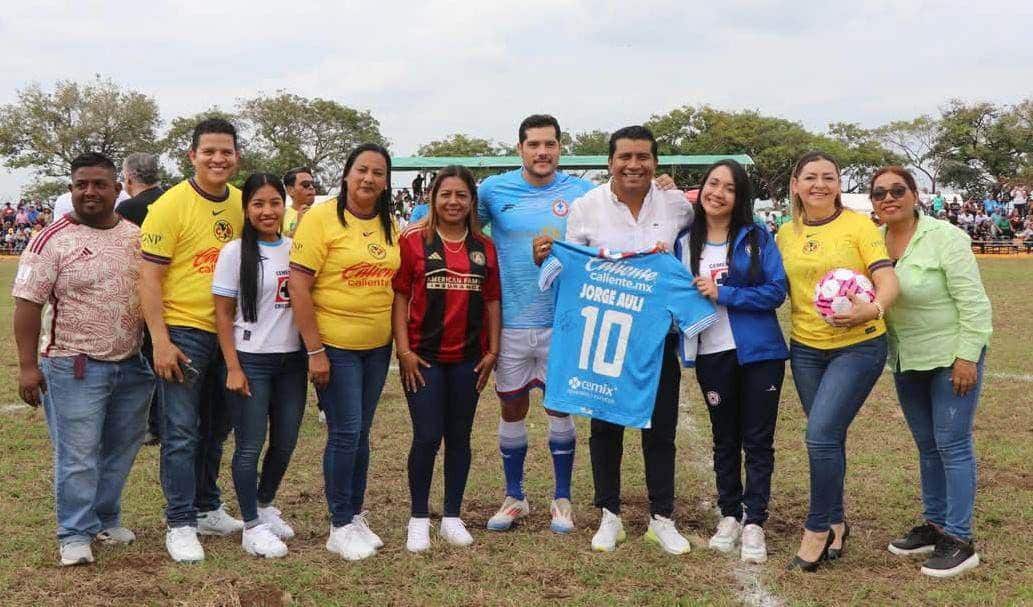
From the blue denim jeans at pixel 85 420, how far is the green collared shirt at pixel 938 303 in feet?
13.4

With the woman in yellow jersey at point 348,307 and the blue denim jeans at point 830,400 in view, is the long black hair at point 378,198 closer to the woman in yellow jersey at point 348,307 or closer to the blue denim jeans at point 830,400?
the woman in yellow jersey at point 348,307

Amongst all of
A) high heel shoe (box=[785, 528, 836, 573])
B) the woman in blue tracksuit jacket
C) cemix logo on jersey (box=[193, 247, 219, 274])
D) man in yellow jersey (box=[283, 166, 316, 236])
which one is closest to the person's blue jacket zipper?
the woman in blue tracksuit jacket

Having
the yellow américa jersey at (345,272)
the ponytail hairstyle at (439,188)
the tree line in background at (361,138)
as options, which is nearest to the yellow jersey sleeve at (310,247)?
the yellow américa jersey at (345,272)

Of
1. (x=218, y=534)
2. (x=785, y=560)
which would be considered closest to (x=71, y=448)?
(x=218, y=534)

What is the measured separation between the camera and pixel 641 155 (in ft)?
16.3

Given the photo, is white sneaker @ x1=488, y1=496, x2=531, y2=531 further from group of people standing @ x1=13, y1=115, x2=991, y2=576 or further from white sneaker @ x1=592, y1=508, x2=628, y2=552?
white sneaker @ x1=592, y1=508, x2=628, y2=552

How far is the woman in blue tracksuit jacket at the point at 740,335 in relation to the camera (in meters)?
4.70

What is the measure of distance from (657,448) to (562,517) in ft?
2.59

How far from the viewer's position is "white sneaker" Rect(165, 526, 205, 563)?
4773mm

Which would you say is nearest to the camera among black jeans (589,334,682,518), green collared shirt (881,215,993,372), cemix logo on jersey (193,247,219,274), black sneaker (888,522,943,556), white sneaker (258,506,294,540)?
green collared shirt (881,215,993,372)

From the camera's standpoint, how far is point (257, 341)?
470cm

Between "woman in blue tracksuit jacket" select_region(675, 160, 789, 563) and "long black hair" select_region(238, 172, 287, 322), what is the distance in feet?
7.57

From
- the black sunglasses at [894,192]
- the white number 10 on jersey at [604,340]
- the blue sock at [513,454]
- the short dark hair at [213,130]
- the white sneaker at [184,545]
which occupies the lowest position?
the white sneaker at [184,545]

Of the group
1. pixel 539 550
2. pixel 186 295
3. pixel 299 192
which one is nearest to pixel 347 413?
pixel 186 295
